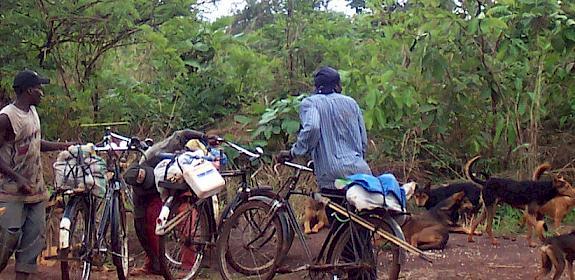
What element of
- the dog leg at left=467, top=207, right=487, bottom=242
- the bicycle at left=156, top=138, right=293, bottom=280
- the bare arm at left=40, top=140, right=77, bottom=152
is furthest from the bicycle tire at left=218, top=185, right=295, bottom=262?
the dog leg at left=467, top=207, right=487, bottom=242

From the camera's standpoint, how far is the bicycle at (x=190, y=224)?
6508mm

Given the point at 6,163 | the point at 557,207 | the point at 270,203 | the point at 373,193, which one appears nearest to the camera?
the point at 373,193

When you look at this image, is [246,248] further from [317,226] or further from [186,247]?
[317,226]

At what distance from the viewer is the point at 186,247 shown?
22.7 feet

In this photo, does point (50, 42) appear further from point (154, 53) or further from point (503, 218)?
point (503, 218)

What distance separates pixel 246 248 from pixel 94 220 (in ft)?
4.36

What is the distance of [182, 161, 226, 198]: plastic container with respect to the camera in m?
6.29

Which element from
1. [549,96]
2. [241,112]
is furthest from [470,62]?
[241,112]

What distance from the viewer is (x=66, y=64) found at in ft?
32.2

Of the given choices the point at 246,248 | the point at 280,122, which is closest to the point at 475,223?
the point at 280,122

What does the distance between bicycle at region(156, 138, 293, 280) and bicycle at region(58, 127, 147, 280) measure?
358 millimetres

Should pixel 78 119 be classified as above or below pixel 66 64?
below

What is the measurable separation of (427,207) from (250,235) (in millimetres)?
3042

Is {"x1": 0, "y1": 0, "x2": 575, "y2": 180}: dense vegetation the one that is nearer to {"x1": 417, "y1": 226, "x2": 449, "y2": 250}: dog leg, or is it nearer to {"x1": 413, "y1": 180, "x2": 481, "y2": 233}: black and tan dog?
{"x1": 413, "y1": 180, "x2": 481, "y2": 233}: black and tan dog
